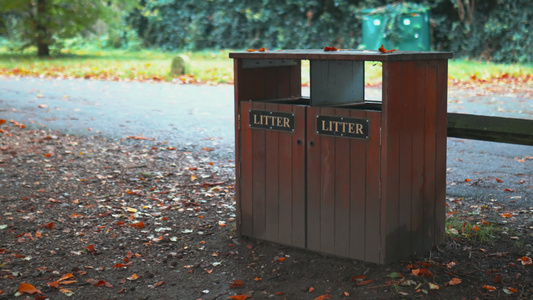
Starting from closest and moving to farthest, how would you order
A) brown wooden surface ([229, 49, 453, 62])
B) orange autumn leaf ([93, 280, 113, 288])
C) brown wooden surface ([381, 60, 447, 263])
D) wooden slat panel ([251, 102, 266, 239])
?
brown wooden surface ([229, 49, 453, 62]), brown wooden surface ([381, 60, 447, 263]), orange autumn leaf ([93, 280, 113, 288]), wooden slat panel ([251, 102, 266, 239])

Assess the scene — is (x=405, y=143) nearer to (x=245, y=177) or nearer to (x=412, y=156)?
(x=412, y=156)

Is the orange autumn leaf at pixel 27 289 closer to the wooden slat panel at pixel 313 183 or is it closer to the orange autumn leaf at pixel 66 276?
the orange autumn leaf at pixel 66 276

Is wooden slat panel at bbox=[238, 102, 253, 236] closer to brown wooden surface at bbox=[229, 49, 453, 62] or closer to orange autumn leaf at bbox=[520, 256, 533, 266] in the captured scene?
brown wooden surface at bbox=[229, 49, 453, 62]

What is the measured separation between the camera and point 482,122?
5.01 m

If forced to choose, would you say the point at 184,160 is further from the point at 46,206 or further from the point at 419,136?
the point at 419,136

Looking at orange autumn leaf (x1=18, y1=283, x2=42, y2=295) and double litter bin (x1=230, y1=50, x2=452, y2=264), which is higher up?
double litter bin (x1=230, y1=50, x2=452, y2=264)

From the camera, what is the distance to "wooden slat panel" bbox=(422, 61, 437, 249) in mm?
4148

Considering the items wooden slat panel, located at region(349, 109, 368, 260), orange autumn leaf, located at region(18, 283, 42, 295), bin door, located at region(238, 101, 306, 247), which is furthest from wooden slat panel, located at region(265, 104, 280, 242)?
orange autumn leaf, located at region(18, 283, 42, 295)

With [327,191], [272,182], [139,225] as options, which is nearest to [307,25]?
[139,225]

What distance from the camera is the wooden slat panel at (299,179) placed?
426 cm

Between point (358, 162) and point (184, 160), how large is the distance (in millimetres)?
3863

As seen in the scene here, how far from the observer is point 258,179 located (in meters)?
4.59

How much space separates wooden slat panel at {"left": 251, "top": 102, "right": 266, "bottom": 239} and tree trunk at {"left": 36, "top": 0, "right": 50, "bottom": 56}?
18.5 metres

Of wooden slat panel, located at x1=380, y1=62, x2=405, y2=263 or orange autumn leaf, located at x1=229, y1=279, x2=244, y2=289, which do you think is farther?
orange autumn leaf, located at x1=229, y1=279, x2=244, y2=289
